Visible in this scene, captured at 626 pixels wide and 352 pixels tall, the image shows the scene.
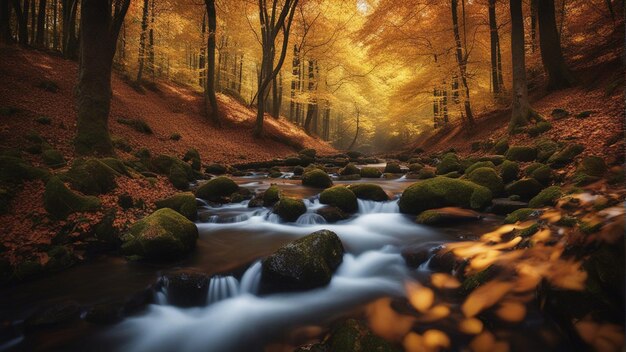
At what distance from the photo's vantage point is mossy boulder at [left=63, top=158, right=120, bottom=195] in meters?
6.19

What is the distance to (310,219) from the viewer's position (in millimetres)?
7312

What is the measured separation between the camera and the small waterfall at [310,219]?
7.26m

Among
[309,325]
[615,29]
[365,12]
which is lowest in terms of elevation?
[309,325]

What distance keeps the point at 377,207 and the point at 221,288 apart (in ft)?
14.9

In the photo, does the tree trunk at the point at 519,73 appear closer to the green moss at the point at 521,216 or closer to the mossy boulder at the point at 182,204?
the green moss at the point at 521,216

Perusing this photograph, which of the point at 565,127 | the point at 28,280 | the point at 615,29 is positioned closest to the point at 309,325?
the point at 28,280

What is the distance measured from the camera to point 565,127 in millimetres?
9336

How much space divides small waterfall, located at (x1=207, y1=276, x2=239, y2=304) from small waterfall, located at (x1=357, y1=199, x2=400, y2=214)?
3.98 meters

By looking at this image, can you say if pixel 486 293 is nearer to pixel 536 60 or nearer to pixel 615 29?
pixel 615 29

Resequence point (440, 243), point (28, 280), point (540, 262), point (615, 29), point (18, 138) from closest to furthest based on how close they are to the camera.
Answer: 1. point (540, 262)
2. point (28, 280)
3. point (440, 243)
4. point (18, 138)
5. point (615, 29)

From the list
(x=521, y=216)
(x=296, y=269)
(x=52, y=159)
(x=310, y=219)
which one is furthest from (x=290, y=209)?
(x=52, y=159)

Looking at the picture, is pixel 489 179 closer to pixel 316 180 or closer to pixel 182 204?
pixel 316 180

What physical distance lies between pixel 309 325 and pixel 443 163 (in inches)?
324

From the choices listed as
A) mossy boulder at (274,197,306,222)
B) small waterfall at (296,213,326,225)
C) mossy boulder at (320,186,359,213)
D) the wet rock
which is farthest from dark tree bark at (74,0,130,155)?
the wet rock
